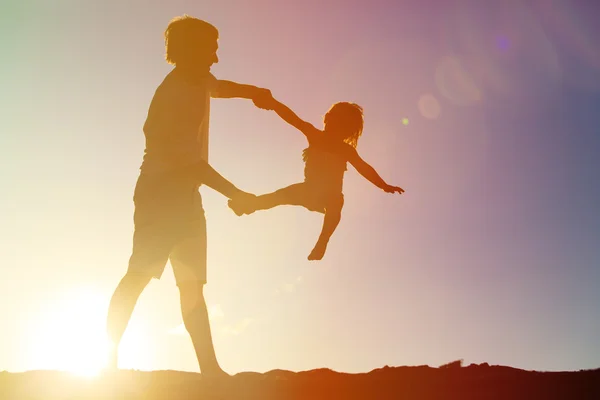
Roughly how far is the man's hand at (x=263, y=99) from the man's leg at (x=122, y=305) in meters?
2.47

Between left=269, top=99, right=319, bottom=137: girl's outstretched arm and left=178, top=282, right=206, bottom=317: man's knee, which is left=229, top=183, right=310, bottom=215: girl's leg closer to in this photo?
left=269, top=99, right=319, bottom=137: girl's outstretched arm

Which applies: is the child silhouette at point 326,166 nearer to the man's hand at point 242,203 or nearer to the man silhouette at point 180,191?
the man's hand at point 242,203

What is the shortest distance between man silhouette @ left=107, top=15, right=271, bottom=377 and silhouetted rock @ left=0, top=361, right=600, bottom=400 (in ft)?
1.51

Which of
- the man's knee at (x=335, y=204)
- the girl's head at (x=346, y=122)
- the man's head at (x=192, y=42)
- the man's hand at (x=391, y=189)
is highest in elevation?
the man's head at (x=192, y=42)

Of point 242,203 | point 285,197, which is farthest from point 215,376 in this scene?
point 285,197

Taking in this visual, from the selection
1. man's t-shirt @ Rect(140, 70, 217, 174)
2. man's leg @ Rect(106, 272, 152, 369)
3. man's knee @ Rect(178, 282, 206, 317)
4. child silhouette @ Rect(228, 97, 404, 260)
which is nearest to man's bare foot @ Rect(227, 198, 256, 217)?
child silhouette @ Rect(228, 97, 404, 260)

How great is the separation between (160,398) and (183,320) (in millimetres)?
1232

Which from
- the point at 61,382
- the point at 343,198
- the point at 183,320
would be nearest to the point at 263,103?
the point at 343,198

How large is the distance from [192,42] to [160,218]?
79.2 inches

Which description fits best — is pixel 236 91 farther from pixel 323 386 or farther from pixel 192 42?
pixel 323 386

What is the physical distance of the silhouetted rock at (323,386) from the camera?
21.9 ft

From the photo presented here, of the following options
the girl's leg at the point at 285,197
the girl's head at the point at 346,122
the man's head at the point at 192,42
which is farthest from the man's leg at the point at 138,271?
the girl's head at the point at 346,122

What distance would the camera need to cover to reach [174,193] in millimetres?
7520

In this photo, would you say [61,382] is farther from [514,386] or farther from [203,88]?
[514,386]
